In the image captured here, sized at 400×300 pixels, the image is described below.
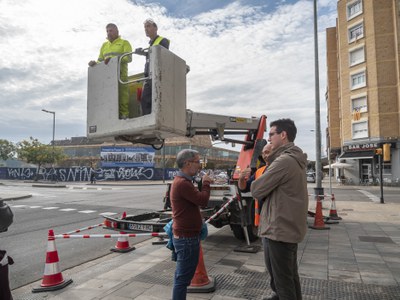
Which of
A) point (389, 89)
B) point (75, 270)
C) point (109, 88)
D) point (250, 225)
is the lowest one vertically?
point (75, 270)

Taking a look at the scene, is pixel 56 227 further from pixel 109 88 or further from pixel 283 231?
pixel 283 231

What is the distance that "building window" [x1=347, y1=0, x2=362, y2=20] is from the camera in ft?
120

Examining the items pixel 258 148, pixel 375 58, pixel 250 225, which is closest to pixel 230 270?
pixel 250 225

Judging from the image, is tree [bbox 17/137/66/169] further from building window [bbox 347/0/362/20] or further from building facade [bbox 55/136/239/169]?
building window [bbox 347/0/362/20]

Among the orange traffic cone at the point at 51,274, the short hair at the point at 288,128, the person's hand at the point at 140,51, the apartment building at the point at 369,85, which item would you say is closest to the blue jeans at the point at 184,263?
the short hair at the point at 288,128

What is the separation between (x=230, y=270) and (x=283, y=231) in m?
2.59

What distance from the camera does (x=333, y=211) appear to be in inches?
409

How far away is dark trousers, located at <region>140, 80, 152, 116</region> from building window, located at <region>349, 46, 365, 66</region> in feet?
121

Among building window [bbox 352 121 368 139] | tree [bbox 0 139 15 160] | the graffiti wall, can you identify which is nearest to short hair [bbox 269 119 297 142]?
building window [bbox 352 121 368 139]

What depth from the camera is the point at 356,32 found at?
3672 cm

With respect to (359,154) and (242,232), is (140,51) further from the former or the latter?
(359,154)

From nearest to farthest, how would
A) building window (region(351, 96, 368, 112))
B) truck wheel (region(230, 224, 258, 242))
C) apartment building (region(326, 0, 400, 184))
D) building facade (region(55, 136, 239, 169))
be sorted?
truck wheel (region(230, 224, 258, 242)) < apartment building (region(326, 0, 400, 184)) < building window (region(351, 96, 368, 112)) < building facade (region(55, 136, 239, 169))

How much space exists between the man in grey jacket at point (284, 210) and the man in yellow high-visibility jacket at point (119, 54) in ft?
8.00

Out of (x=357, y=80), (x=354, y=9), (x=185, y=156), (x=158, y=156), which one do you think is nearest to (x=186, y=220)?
(x=185, y=156)
